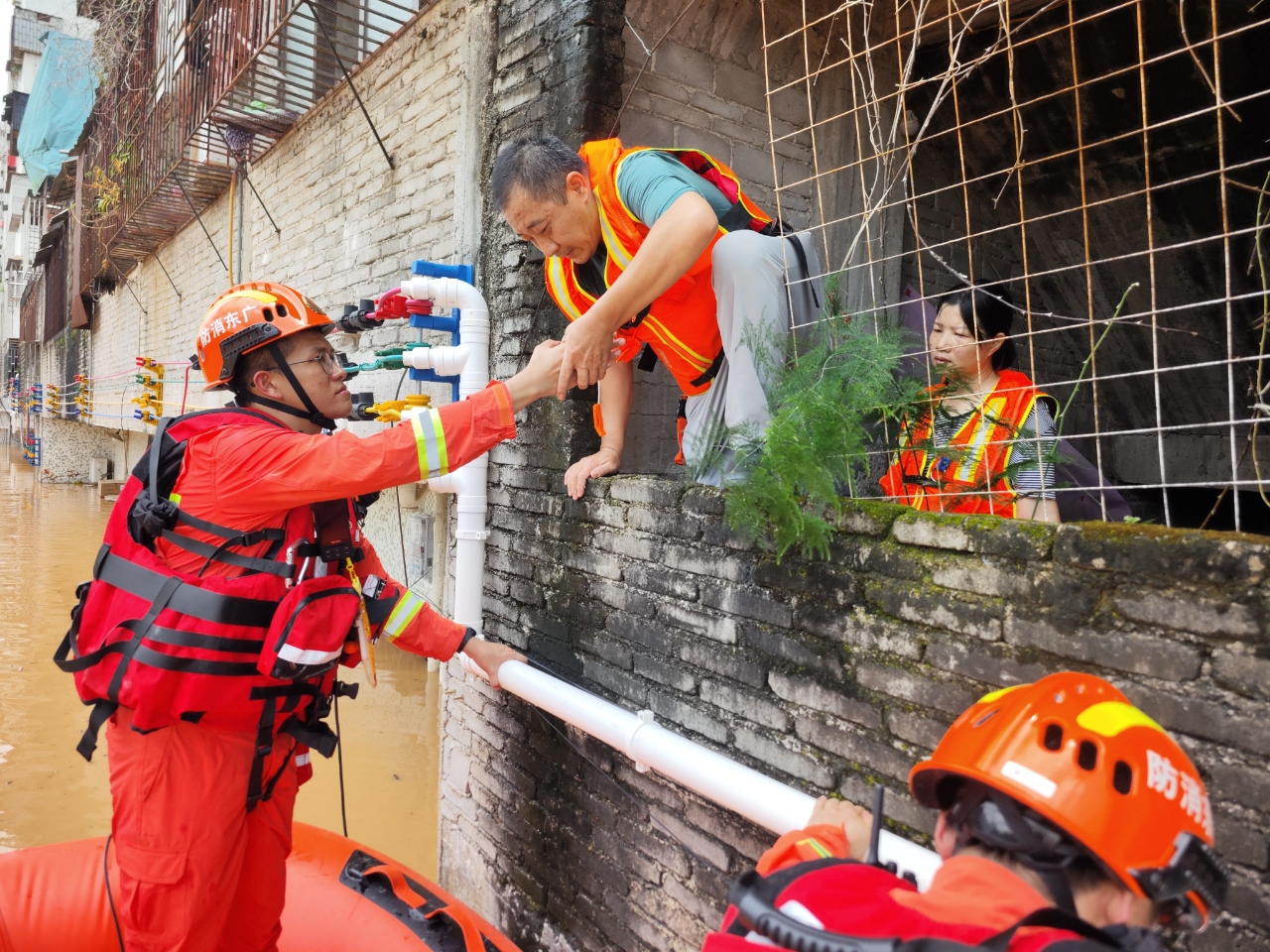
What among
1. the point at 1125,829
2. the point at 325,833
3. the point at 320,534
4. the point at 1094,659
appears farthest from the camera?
the point at 325,833

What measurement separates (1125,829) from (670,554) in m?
1.68

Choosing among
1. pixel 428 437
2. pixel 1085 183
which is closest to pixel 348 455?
pixel 428 437

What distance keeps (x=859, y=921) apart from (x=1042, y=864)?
254 mm

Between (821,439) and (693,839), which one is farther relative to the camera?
(693,839)

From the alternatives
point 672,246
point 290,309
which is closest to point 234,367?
point 290,309

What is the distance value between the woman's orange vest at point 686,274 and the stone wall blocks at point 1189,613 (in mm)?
1449

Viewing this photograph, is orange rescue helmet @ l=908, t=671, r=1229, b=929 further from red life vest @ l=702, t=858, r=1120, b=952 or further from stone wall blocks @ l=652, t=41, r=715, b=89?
stone wall blocks @ l=652, t=41, r=715, b=89

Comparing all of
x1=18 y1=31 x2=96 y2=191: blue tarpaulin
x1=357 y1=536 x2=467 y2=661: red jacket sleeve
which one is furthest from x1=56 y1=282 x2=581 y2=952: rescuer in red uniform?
x1=18 y1=31 x2=96 y2=191: blue tarpaulin

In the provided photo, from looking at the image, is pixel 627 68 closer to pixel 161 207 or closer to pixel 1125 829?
pixel 1125 829

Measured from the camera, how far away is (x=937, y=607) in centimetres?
190

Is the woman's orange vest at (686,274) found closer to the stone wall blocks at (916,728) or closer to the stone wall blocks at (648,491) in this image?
the stone wall blocks at (648,491)

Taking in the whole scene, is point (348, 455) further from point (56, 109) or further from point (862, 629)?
point (56, 109)

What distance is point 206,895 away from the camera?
224 cm

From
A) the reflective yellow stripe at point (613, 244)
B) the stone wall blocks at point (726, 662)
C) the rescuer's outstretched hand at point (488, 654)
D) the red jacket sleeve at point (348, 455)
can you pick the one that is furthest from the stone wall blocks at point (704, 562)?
the reflective yellow stripe at point (613, 244)
